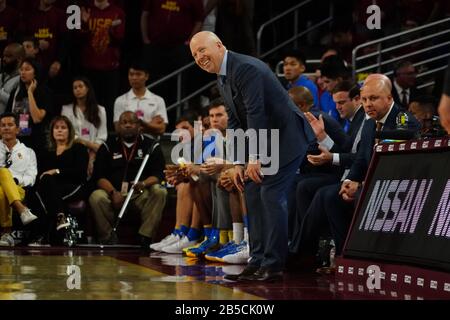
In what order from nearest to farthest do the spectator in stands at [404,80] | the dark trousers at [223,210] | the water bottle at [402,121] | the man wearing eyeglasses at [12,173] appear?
the water bottle at [402,121] < the dark trousers at [223,210] < the man wearing eyeglasses at [12,173] < the spectator in stands at [404,80]

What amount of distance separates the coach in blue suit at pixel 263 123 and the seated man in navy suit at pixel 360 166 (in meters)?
0.75

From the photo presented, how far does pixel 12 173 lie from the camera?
12.5 meters

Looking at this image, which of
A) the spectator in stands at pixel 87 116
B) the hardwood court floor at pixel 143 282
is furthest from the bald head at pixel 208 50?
the spectator in stands at pixel 87 116

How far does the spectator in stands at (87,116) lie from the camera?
1300 cm

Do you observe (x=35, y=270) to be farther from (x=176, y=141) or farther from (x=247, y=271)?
(x=176, y=141)

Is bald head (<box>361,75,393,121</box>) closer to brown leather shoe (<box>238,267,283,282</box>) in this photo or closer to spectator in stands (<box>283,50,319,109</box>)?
brown leather shoe (<box>238,267,283,282</box>)

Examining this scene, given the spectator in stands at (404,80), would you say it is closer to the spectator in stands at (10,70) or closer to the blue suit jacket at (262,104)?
the spectator in stands at (10,70)

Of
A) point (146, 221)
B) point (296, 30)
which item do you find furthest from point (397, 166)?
point (296, 30)

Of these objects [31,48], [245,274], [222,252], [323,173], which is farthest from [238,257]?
[31,48]

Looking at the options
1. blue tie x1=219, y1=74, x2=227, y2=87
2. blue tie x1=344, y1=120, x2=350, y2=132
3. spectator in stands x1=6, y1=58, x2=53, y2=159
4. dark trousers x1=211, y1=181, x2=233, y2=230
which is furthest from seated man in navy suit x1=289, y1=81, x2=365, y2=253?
spectator in stands x1=6, y1=58, x2=53, y2=159

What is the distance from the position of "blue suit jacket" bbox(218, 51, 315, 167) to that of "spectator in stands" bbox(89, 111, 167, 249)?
4.45 m

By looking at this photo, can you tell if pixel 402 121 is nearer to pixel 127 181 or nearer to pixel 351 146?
pixel 351 146

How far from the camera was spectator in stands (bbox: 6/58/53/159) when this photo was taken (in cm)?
1303

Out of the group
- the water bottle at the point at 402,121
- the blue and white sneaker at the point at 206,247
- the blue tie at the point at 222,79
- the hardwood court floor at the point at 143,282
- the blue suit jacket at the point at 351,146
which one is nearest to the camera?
the hardwood court floor at the point at 143,282
